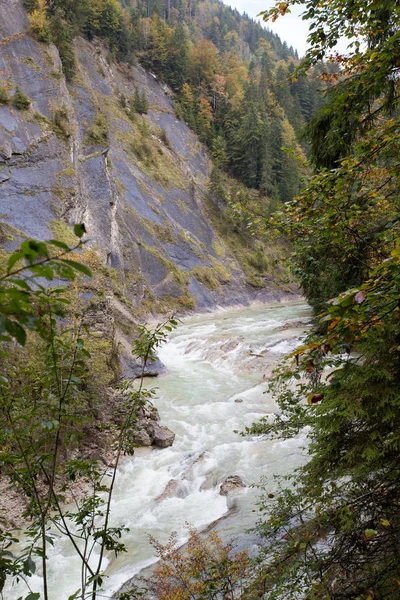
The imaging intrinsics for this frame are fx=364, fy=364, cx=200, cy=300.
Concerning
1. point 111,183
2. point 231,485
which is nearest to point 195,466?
point 231,485

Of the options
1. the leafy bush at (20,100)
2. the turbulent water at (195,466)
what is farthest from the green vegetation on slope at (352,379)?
the leafy bush at (20,100)

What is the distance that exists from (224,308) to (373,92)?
30766 mm

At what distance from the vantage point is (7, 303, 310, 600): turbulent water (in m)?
5.80

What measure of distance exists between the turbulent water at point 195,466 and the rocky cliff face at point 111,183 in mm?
4116

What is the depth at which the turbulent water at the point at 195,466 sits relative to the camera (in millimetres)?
5805

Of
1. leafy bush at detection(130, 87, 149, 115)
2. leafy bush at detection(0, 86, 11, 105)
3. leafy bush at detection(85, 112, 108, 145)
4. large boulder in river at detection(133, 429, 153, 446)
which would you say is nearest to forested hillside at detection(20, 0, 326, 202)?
leafy bush at detection(130, 87, 149, 115)

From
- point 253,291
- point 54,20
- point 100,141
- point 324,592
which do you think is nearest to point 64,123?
point 100,141

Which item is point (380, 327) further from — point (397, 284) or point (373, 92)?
point (373, 92)

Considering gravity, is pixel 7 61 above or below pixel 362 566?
above

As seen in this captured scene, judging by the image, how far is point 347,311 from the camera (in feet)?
5.50

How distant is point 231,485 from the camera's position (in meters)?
7.39

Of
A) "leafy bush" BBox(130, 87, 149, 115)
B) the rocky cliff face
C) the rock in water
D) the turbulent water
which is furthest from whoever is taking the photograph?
"leafy bush" BBox(130, 87, 149, 115)

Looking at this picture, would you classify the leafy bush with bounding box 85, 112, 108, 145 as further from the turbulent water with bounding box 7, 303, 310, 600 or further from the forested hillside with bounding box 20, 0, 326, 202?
the turbulent water with bounding box 7, 303, 310, 600

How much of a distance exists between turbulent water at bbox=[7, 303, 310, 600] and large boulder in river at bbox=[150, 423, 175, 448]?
167mm
